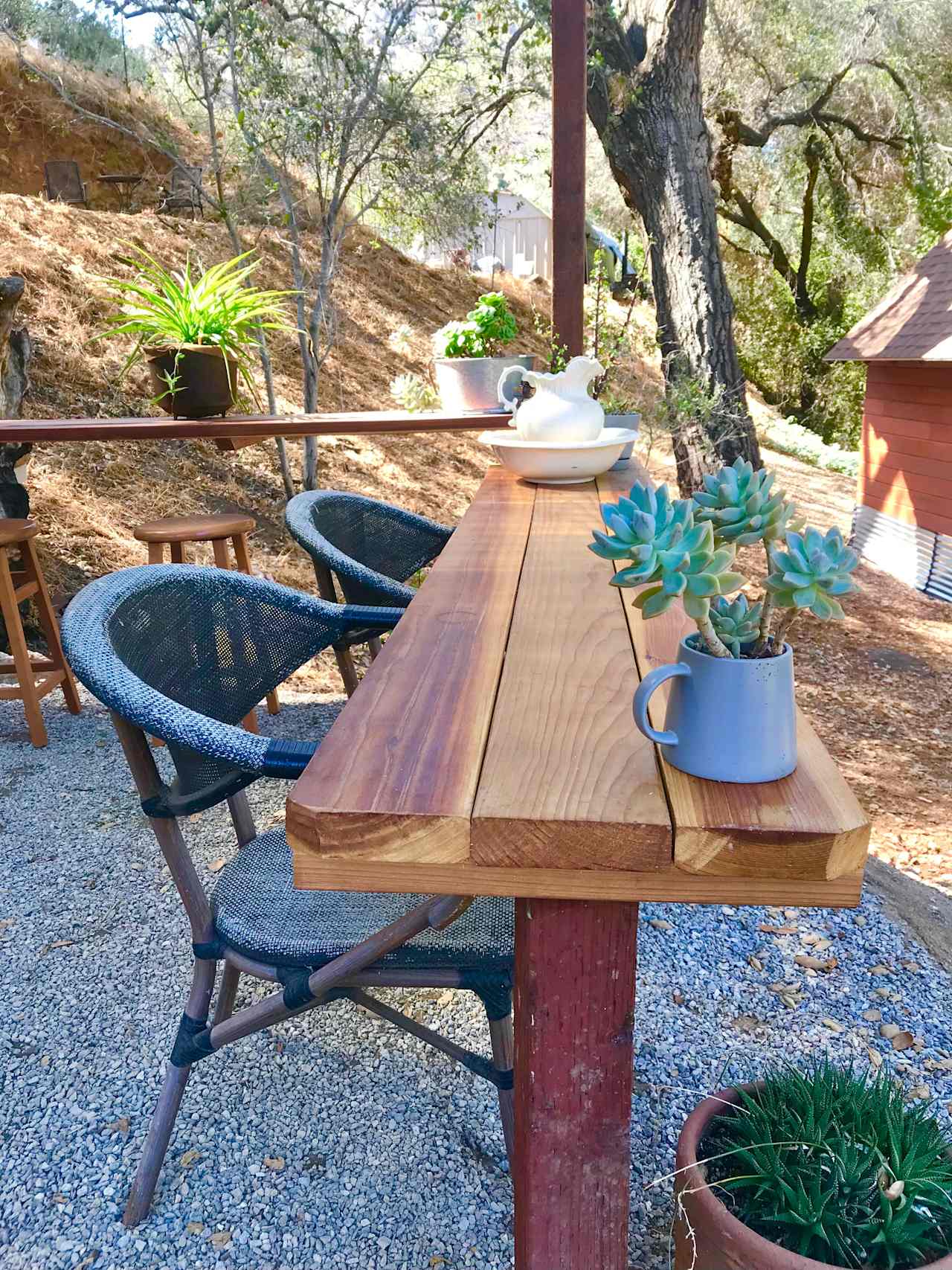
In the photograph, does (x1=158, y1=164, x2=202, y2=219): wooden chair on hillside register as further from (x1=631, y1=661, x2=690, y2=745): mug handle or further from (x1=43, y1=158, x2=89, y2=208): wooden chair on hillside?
(x1=631, y1=661, x2=690, y2=745): mug handle

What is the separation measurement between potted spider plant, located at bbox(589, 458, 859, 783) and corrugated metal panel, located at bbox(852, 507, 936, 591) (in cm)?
768

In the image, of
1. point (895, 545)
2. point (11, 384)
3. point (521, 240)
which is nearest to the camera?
point (11, 384)

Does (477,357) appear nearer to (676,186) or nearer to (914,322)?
(676,186)

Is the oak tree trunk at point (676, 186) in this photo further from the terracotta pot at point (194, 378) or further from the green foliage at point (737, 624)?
the green foliage at point (737, 624)

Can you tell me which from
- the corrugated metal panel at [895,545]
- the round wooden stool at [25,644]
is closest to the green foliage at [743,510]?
the round wooden stool at [25,644]

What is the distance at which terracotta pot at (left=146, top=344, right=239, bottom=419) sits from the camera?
2650mm

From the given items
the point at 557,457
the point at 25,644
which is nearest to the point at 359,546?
the point at 557,457

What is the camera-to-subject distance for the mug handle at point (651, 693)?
732 mm

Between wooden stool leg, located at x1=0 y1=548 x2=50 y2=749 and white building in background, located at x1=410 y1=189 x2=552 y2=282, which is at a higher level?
white building in background, located at x1=410 y1=189 x2=552 y2=282

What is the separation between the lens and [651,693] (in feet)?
2.47

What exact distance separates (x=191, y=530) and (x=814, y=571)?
264 centimetres

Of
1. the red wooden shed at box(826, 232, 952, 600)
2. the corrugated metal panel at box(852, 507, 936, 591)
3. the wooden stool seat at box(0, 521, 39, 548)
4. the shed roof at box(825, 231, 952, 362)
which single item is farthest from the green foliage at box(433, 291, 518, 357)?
the corrugated metal panel at box(852, 507, 936, 591)

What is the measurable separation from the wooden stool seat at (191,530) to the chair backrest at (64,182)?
24.2ft

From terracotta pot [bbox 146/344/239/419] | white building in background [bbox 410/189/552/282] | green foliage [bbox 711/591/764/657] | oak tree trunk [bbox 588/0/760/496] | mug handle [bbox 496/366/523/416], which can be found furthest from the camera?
white building in background [bbox 410/189/552/282]
